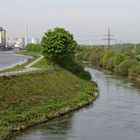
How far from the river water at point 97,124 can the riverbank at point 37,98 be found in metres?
0.83

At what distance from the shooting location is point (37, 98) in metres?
40.5

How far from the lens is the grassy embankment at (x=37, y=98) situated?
32375mm

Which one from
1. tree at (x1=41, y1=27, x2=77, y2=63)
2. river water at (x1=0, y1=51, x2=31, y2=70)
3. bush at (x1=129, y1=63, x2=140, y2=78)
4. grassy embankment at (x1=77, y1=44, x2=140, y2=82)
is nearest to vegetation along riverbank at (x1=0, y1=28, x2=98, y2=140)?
tree at (x1=41, y1=27, x2=77, y2=63)

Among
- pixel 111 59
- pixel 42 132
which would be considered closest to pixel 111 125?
pixel 42 132

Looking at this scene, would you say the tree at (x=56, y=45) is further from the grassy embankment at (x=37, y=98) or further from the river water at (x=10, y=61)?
the river water at (x=10, y=61)

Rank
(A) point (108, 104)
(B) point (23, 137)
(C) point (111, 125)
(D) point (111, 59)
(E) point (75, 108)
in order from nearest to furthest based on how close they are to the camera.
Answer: (B) point (23, 137)
(C) point (111, 125)
(E) point (75, 108)
(A) point (108, 104)
(D) point (111, 59)

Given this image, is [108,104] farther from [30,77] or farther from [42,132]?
[42,132]

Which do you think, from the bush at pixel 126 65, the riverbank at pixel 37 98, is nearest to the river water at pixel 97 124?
the riverbank at pixel 37 98

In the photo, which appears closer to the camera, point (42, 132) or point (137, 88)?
point (42, 132)

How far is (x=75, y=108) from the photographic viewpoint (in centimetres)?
4081

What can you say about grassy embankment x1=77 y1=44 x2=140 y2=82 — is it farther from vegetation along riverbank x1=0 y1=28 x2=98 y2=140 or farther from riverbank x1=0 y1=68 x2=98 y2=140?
riverbank x1=0 y1=68 x2=98 y2=140

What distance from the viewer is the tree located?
63594 millimetres

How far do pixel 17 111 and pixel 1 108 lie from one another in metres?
1.35

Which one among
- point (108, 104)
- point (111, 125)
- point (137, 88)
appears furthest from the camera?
point (137, 88)
